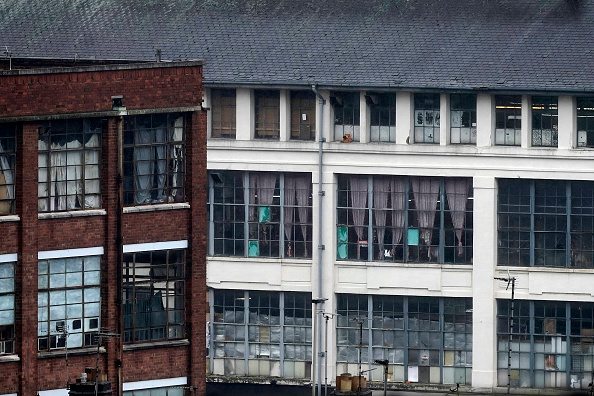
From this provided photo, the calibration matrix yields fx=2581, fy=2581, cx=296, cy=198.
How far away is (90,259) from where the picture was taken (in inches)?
2537

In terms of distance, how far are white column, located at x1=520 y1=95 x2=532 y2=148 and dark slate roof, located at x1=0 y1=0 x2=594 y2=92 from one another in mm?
867

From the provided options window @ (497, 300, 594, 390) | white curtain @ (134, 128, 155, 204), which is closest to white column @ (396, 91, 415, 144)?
window @ (497, 300, 594, 390)

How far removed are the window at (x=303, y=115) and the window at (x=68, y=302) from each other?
2243 cm

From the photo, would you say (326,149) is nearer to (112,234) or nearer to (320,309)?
(320,309)

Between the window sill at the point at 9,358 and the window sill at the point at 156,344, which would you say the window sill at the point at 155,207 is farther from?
the window sill at the point at 9,358

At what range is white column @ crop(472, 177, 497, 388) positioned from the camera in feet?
276

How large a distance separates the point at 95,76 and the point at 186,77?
110 inches

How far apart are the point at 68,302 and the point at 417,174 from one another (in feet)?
75.1

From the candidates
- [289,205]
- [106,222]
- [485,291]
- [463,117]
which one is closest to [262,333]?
[289,205]

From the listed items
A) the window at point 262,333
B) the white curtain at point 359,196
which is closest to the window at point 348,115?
the white curtain at point 359,196

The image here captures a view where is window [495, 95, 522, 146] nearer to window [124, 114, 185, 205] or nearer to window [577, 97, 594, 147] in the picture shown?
window [577, 97, 594, 147]

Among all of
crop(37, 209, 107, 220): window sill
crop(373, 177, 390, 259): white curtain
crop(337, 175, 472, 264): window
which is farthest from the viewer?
crop(373, 177, 390, 259): white curtain

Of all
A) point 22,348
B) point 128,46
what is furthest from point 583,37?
point 22,348

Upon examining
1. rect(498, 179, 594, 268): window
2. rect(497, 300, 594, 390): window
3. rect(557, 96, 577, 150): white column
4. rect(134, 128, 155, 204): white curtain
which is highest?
rect(557, 96, 577, 150): white column
